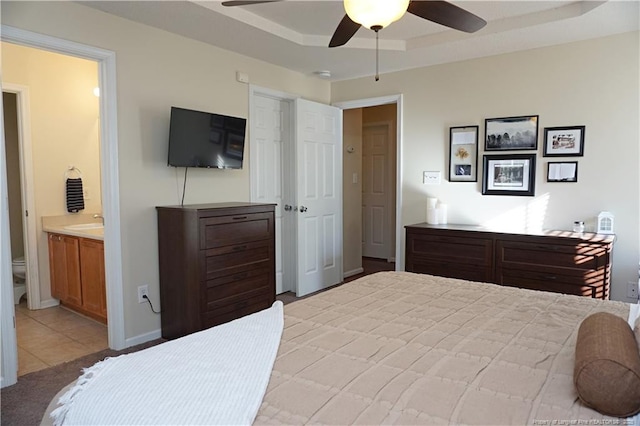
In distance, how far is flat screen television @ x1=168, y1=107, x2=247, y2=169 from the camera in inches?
126

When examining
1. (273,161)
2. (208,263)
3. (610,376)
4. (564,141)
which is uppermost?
(564,141)

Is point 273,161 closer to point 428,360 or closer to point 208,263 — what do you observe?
point 208,263

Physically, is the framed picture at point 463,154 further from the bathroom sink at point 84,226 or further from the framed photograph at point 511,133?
the bathroom sink at point 84,226

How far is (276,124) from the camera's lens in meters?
4.41

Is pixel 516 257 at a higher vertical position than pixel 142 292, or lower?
higher

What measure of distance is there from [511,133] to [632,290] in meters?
1.63

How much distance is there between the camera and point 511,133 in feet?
12.5

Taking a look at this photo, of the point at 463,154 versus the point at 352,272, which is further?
the point at 352,272

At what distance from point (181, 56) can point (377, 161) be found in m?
3.86

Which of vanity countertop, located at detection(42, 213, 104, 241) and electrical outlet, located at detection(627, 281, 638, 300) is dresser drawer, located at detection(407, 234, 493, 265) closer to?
electrical outlet, located at detection(627, 281, 638, 300)

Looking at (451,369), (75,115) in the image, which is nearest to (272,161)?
(75,115)

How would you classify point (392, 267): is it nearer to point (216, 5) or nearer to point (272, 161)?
point (272, 161)

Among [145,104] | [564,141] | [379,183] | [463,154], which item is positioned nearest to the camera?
[145,104]

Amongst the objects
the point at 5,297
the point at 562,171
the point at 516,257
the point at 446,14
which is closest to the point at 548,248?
the point at 516,257
